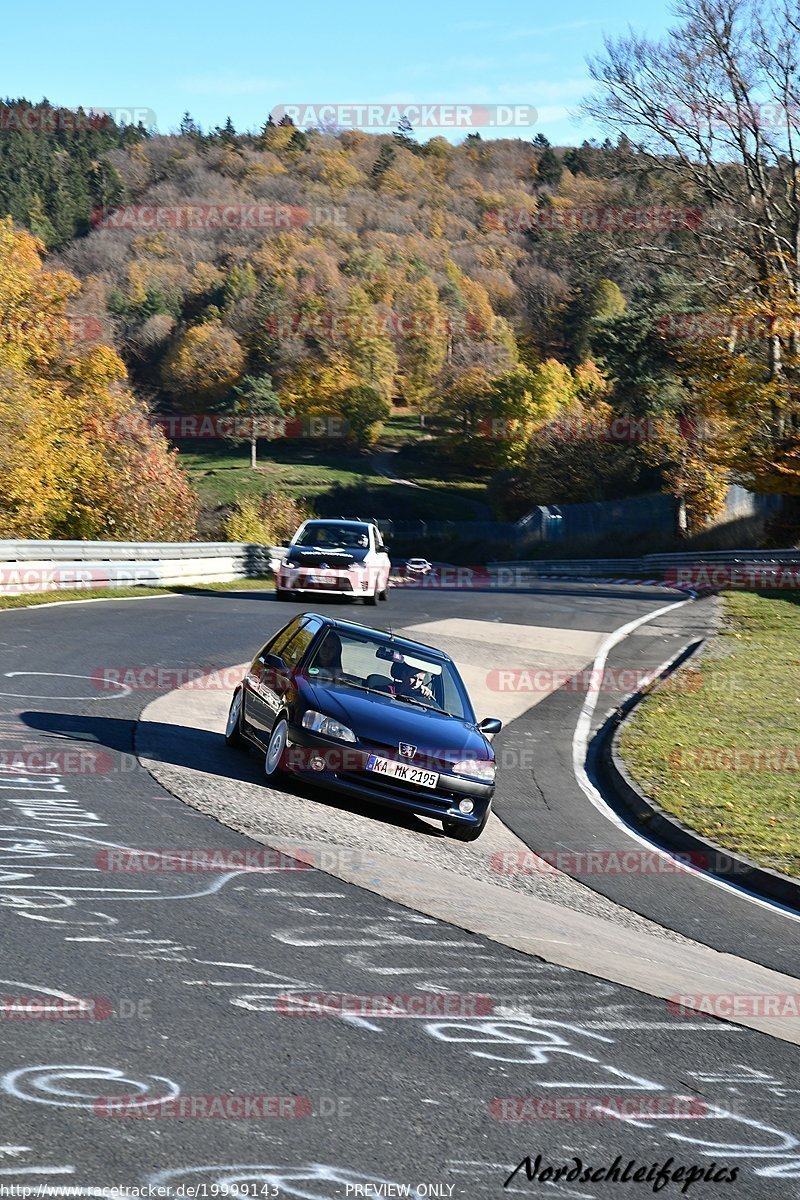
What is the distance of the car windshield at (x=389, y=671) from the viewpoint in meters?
11.3

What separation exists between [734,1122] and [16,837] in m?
5.02

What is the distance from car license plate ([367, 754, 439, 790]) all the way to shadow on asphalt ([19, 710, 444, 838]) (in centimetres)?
30

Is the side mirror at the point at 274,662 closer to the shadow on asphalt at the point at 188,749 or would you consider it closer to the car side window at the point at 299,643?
the car side window at the point at 299,643

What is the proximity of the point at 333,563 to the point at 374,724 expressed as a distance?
57.2 ft

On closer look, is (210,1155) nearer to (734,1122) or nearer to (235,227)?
(734,1122)

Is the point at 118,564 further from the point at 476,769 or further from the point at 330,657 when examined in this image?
the point at 476,769

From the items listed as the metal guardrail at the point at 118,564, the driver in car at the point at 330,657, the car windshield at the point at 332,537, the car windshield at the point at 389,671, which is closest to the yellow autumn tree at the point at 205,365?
the metal guardrail at the point at 118,564

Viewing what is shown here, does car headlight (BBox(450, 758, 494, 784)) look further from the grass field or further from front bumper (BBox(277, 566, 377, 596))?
the grass field

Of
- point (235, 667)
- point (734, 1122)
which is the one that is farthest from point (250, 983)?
point (235, 667)

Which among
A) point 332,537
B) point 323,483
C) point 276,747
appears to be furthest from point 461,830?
point 323,483

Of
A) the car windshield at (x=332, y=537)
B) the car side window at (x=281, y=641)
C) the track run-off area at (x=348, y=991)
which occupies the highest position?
the car windshield at (x=332, y=537)

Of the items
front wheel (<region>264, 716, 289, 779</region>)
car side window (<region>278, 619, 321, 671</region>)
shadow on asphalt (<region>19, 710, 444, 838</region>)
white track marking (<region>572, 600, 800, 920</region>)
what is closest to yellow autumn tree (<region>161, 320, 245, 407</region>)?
white track marking (<region>572, 600, 800, 920</region>)

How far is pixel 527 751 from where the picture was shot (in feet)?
50.0

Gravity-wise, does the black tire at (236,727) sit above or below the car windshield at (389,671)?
below
